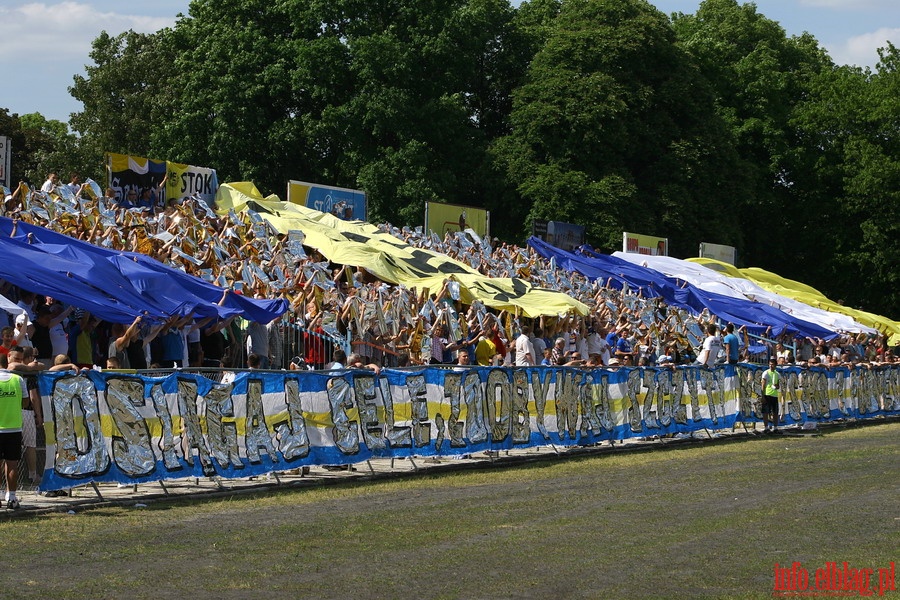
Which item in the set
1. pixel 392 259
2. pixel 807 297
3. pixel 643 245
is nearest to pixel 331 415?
pixel 392 259

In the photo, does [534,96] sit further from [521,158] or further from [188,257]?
[188,257]

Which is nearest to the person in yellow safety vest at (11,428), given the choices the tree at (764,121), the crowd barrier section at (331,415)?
the crowd barrier section at (331,415)

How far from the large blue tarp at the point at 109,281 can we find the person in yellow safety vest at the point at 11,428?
501 cm

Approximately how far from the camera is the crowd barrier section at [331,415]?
581 inches

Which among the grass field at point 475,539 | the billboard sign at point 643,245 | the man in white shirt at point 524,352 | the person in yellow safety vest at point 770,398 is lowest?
the grass field at point 475,539

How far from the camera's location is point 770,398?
29.8 metres

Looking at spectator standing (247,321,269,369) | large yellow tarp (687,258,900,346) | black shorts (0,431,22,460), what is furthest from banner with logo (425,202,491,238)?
black shorts (0,431,22,460)

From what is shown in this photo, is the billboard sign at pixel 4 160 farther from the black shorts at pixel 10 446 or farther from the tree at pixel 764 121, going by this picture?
the tree at pixel 764 121

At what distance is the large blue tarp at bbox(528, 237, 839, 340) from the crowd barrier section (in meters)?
12.7

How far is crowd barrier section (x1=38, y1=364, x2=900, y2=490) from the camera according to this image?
14.8 m

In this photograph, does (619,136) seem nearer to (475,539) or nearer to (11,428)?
(11,428)

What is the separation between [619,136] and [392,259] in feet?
93.3

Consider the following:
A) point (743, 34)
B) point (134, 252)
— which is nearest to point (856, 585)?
point (134, 252)

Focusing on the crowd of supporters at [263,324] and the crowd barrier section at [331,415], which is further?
the crowd of supporters at [263,324]
